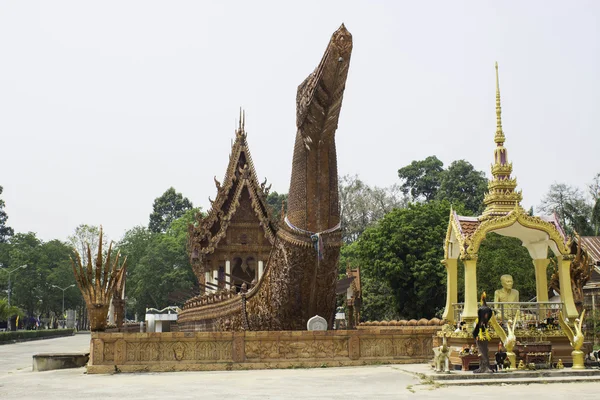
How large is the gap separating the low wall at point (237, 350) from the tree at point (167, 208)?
6701cm

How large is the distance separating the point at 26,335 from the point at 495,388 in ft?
131

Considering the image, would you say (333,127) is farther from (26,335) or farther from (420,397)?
(26,335)

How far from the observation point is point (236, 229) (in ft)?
94.0

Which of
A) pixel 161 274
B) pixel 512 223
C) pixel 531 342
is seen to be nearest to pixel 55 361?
pixel 531 342

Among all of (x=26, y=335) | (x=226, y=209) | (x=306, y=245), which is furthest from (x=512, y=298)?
(x=26, y=335)

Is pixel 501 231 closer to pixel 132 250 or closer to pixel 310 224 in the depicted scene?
pixel 310 224

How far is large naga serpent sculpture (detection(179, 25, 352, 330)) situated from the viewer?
47.0 ft

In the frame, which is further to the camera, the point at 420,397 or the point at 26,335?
the point at 26,335

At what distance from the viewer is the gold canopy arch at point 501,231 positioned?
13281mm

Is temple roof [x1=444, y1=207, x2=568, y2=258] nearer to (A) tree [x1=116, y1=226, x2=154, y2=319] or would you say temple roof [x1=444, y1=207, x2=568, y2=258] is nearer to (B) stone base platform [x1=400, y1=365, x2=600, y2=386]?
(B) stone base platform [x1=400, y1=365, x2=600, y2=386]

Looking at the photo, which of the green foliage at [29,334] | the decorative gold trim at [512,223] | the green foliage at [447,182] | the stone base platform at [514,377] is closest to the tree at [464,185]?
the green foliage at [447,182]

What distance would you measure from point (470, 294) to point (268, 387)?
15.5 ft

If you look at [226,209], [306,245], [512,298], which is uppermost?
[226,209]

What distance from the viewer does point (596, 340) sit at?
2436cm
